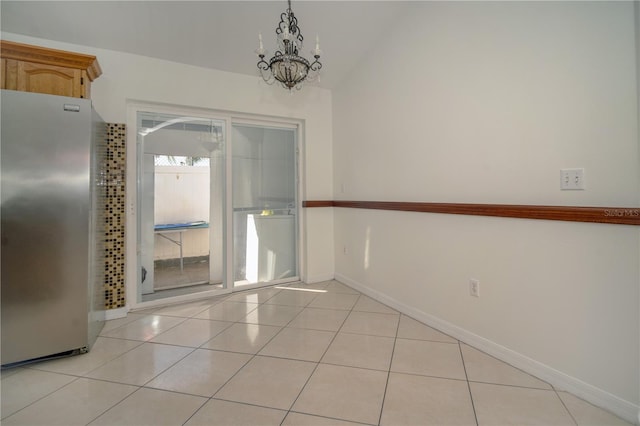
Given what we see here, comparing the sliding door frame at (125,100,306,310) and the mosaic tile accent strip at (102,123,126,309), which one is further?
the sliding door frame at (125,100,306,310)

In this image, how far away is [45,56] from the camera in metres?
1.94

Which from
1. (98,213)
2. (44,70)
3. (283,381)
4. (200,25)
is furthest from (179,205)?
(283,381)

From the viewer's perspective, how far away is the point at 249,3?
2.38 m

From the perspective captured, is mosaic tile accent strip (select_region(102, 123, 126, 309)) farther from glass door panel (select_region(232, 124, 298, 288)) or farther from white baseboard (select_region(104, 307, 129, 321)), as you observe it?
glass door panel (select_region(232, 124, 298, 288))

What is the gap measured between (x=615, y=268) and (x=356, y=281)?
2.31 metres

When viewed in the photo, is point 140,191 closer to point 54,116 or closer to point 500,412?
point 54,116

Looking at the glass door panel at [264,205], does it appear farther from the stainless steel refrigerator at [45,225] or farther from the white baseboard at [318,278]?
the stainless steel refrigerator at [45,225]

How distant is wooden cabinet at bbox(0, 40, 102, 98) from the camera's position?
1.88 m

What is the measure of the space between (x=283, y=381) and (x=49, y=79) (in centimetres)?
271

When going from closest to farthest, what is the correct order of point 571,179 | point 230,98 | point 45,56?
point 571,179 → point 45,56 → point 230,98

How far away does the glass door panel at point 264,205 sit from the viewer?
3340 mm

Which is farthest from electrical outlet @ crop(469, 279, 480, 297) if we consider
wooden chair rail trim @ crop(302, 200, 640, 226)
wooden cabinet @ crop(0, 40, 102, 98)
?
wooden cabinet @ crop(0, 40, 102, 98)

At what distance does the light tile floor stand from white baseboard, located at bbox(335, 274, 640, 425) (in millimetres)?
47

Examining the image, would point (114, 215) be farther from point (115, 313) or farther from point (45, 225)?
point (115, 313)
